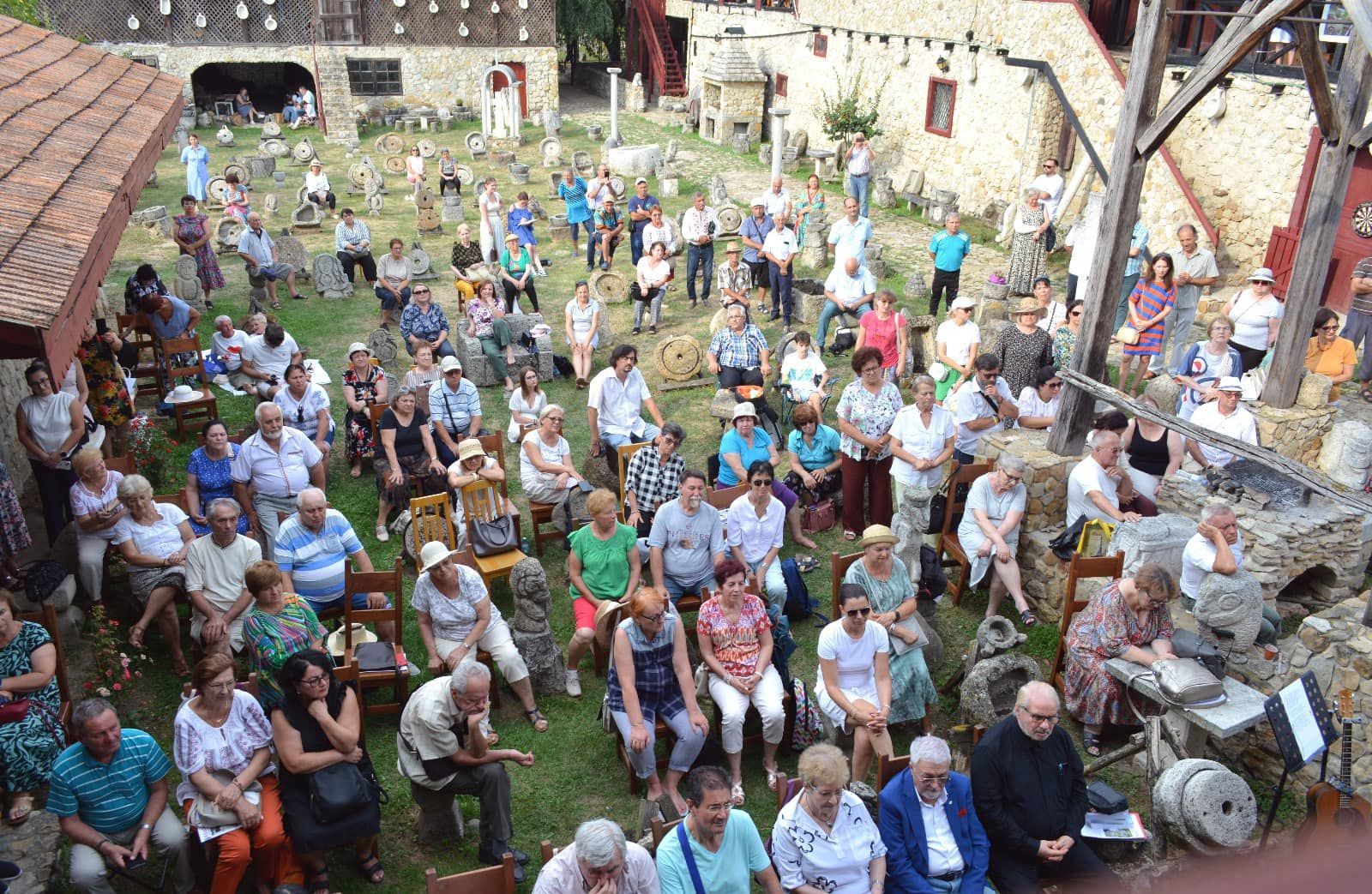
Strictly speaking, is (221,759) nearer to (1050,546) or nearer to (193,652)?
(193,652)

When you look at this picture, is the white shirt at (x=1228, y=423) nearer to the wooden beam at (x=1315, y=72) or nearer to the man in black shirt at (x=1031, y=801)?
the wooden beam at (x=1315, y=72)

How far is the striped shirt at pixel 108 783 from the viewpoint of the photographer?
16.4ft

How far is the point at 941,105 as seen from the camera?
815 inches

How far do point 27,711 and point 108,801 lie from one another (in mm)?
815

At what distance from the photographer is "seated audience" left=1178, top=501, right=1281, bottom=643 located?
667 centimetres

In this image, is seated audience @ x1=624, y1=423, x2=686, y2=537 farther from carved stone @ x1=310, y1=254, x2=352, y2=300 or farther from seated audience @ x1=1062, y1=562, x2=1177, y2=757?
carved stone @ x1=310, y1=254, x2=352, y2=300

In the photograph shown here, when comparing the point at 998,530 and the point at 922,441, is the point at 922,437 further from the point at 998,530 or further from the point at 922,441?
the point at 998,530

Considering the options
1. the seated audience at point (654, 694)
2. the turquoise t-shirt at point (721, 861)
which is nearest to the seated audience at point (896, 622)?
the seated audience at point (654, 694)

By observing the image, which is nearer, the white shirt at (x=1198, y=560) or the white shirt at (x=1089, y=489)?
the white shirt at (x=1198, y=560)

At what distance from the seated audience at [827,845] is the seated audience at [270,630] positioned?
2.77m

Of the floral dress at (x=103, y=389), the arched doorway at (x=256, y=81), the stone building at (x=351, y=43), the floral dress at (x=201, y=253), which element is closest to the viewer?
the floral dress at (x=103, y=389)

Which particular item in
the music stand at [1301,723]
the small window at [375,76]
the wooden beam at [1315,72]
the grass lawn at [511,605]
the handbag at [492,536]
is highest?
the wooden beam at [1315,72]

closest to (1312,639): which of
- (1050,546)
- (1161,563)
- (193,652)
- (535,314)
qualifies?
(1161,563)

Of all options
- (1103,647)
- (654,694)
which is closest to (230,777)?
(654,694)
